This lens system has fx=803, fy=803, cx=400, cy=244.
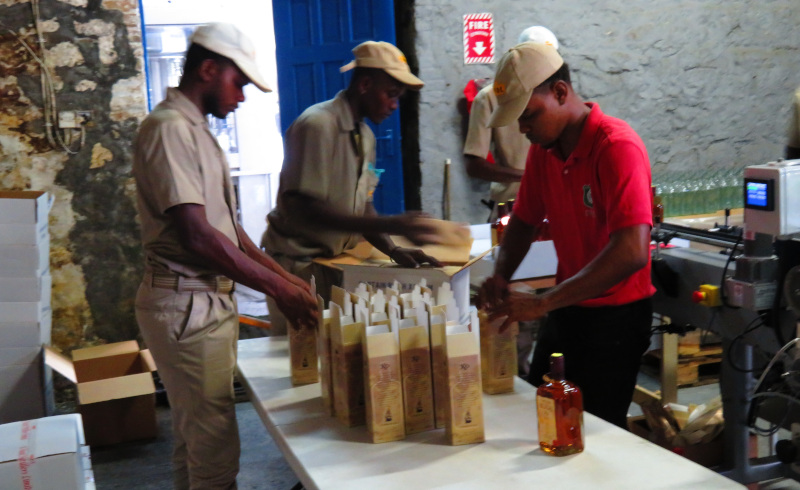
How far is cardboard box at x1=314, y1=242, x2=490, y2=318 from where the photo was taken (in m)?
2.41

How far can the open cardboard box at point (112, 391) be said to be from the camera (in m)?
3.94

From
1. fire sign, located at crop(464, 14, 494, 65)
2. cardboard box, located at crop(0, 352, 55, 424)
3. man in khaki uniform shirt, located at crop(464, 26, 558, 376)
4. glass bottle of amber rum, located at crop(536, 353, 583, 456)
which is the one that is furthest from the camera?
fire sign, located at crop(464, 14, 494, 65)

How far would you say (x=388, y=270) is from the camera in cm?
253

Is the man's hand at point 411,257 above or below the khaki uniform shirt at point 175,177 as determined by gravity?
below

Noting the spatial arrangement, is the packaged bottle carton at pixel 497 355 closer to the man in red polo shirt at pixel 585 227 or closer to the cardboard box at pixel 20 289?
the man in red polo shirt at pixel 585 227

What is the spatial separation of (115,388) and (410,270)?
7.08 ft

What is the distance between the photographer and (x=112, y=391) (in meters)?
3.93

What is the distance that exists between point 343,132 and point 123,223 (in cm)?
220

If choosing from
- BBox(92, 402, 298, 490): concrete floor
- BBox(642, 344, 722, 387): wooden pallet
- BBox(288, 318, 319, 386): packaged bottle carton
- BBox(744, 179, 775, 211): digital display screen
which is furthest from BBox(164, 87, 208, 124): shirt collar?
BBox(642, 344, 722, 387): wooden pallet

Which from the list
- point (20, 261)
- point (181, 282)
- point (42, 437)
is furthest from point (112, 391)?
point (181, 282)

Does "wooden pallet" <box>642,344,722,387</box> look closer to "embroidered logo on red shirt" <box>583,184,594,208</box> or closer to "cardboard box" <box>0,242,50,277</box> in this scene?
"embroidered logo on red shirt" <box>583,184,594,208</box>

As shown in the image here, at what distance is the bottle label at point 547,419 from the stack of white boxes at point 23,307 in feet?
10.0

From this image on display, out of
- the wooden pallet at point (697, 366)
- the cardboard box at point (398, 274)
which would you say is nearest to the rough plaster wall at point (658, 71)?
the wooden pallet at point (697, 366)

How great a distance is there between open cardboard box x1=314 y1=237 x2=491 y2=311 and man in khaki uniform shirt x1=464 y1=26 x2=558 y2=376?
1.84 meters
